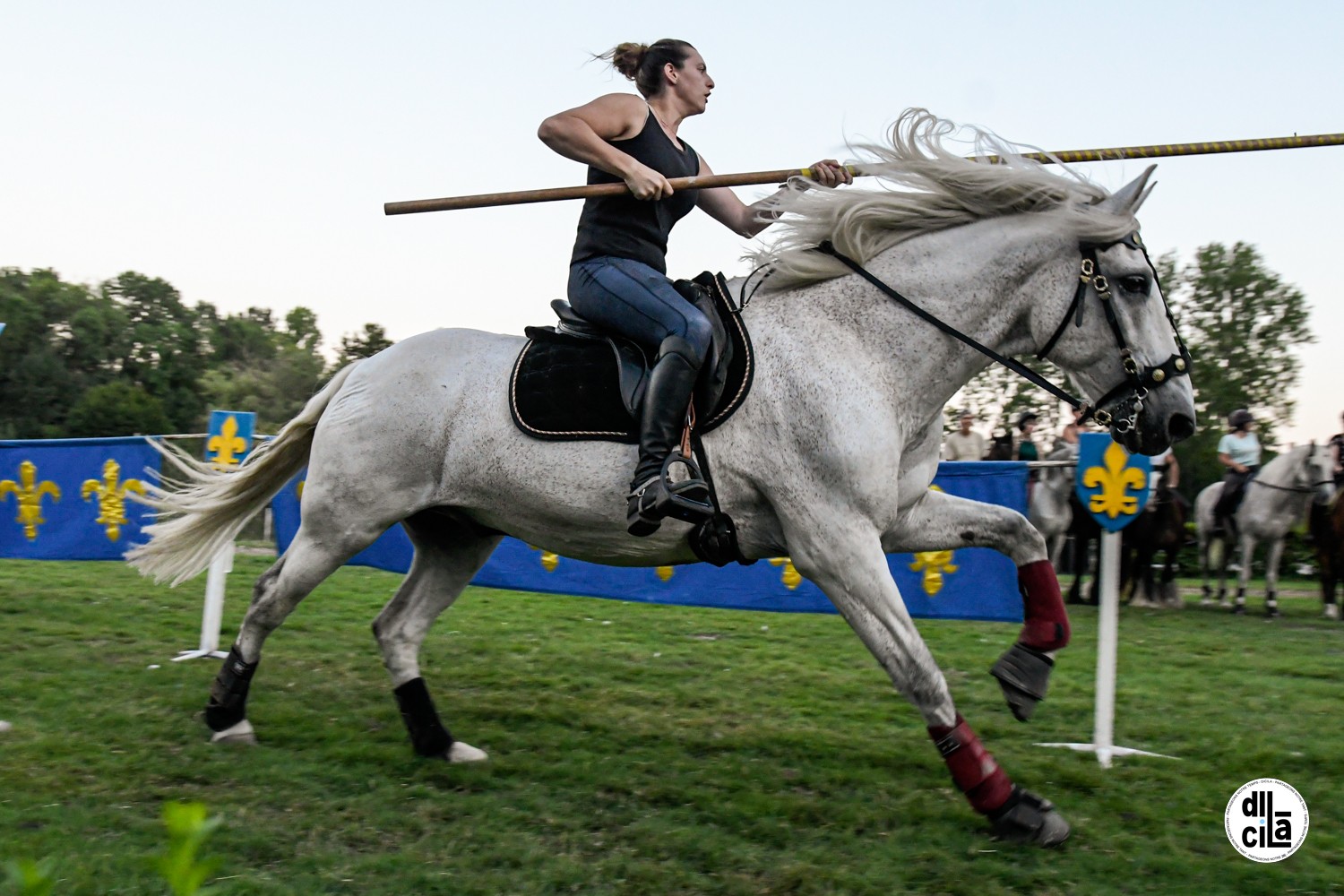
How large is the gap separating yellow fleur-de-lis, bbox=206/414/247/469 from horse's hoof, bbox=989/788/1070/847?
17.9ft

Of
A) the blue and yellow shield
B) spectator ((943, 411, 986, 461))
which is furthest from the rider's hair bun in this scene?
spectator ((943, 411, 986, 461))

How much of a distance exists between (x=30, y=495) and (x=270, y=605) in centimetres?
594

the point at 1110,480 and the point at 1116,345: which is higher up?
the point at 1116,345

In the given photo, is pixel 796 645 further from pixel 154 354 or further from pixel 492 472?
pixel 154 354

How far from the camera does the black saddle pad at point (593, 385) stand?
458 centimetres

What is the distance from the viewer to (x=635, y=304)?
4.66m

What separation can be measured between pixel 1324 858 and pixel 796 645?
5105mm

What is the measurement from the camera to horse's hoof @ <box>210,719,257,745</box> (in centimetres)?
541

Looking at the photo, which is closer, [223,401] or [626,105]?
[626,105]

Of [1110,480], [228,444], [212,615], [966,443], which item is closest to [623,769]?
[1110,480]

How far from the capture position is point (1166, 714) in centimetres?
682

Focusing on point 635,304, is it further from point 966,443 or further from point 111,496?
point 966,443

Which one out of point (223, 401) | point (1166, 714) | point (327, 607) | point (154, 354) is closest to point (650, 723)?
point (1166, 714)

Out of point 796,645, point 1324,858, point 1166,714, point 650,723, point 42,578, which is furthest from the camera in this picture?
point 42,578
